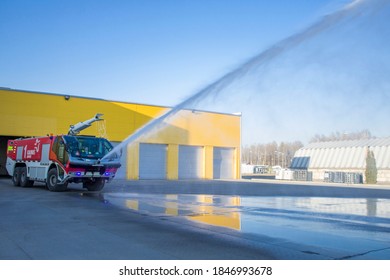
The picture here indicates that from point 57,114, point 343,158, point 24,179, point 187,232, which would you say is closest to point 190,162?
point 57,114

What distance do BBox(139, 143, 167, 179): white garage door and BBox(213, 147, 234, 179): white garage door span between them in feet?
21.5

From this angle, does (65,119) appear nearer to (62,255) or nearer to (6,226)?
(6,226)

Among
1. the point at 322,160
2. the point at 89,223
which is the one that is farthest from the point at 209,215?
the point at 322,160

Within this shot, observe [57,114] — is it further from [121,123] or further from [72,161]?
[72,161]

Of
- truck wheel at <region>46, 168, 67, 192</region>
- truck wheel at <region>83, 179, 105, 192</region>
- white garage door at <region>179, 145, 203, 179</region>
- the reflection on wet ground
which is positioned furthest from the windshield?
white garage door at <region>179, 145, 203, 179</region>

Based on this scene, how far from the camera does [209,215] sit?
11.2m

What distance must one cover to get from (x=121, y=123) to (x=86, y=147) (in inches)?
694

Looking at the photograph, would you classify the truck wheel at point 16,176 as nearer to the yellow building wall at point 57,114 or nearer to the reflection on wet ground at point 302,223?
the yellow building wall at point 57,114

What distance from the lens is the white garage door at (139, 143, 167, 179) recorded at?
35.5 meters

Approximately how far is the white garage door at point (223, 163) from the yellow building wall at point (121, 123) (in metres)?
0.54

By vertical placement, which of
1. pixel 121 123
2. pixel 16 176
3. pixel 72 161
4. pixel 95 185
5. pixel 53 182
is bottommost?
pixel 95 185

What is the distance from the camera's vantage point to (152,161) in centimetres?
3616

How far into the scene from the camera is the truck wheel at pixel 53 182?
1797 cm

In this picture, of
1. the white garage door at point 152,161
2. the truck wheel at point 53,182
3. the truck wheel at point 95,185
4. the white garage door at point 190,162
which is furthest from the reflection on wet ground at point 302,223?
the white garage door at point 190,162
